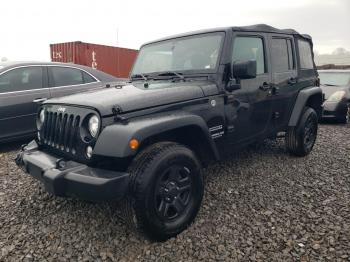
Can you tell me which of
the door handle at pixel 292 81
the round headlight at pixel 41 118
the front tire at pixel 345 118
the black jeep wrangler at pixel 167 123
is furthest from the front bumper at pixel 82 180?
the front tire at pixel 345 118

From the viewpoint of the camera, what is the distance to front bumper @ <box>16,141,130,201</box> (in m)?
2.36

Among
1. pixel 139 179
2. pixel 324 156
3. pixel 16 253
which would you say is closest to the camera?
pixel 139 179

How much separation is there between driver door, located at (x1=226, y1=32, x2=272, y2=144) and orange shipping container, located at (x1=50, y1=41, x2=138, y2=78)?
9276 millimetres

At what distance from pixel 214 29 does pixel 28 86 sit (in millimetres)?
3503

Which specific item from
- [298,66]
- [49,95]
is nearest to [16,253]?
[49,95]

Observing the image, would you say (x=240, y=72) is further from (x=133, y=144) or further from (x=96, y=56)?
(x=96, y=56)

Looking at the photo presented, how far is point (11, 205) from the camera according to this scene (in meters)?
3.45

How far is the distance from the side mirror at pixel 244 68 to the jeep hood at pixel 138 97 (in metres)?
0.35

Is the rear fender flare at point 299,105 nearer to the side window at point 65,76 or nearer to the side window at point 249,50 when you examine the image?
the side window at point 249,50

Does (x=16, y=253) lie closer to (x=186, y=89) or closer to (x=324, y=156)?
(x=186, y=89)

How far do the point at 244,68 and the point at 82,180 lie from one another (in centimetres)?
193

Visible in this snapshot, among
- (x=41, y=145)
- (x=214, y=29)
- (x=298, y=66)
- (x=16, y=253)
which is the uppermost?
(x=214, y=29)

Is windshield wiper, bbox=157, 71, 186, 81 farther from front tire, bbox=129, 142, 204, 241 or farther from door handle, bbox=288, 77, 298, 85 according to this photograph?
door handle, bbox=288, 77, 298, 85

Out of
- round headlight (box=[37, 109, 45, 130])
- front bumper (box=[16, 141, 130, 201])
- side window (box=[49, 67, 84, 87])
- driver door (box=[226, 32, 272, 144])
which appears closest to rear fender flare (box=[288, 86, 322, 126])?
driver door (box=[226, 32, 272, 144])
